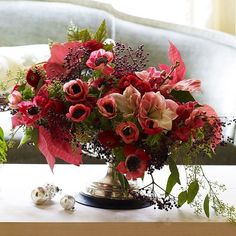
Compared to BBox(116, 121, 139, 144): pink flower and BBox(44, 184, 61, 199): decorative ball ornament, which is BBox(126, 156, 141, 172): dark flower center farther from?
BBox(44, 184, 61, 199): decorative ball ornament

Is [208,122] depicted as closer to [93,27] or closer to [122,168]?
[122,168]

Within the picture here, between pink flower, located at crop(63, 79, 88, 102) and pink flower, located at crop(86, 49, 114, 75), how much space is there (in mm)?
47

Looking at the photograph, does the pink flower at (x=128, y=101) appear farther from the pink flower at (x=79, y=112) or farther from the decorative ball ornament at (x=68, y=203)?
→ the decorative ball ornament at (x=68, y=203)

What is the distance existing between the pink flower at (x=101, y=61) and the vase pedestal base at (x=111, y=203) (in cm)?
27

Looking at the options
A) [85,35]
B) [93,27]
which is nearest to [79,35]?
[85,35]

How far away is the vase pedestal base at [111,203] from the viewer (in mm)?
1185

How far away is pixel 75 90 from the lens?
42.5 inches

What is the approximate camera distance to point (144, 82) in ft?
3.63

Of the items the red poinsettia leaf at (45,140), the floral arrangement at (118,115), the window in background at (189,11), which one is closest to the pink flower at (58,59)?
the floral arrangement at (118,115)

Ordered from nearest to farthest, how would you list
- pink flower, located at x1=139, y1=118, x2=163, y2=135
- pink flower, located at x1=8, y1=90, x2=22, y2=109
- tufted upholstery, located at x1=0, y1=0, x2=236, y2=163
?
pink flower, located at x1=139, y1=118, x2=163, y2=135 → pink flower, located at x1=8, y1=90, x2=22, y2=109 → tufted upholstery, located at x1=0, y1=0, x2=236, y2=163

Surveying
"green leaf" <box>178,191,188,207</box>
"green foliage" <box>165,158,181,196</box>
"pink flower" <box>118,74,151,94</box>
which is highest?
"pink flower" <box>118,74,151,94</box>

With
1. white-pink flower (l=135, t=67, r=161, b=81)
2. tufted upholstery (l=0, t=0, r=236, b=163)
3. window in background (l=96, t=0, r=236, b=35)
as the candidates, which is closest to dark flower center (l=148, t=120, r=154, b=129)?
white-pink flower (l=135, t=67, r=161, b=81)

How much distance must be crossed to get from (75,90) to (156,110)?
156 millimetres

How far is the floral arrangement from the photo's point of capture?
1.07m
